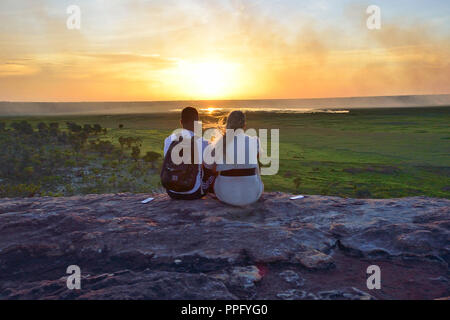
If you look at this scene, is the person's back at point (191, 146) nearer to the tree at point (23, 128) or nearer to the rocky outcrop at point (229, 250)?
the rocky outcrop at point (229, 250)

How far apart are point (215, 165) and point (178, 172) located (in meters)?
0.60

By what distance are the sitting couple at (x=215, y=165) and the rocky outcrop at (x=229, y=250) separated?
0.25 meters

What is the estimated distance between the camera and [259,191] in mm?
5840

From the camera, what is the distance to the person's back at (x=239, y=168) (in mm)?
5469

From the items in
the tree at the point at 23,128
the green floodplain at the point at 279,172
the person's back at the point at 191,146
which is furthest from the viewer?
the tree at the point at 23,128

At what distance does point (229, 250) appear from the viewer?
424cm

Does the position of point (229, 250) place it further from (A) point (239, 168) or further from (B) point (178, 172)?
(B) point (178, 172)

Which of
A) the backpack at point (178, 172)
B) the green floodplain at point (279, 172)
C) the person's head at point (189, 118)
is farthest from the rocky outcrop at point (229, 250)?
the green floodplain at point (279, 172)

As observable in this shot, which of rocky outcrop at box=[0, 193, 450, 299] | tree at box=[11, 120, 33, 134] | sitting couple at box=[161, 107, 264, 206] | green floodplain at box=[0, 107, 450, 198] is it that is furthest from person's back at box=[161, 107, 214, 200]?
tree at box=[11, 120, 33, 134]

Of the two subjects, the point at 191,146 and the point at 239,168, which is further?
the point at 191,146

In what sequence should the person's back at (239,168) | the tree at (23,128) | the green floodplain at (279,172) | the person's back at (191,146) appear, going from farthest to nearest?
the tree at (23,128) → the green floodplain at (279,172) → the person's back at (191,146) → the person's back at (239,168)

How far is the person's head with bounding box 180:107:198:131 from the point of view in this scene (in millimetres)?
5836

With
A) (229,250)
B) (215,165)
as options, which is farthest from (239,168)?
(229,250)

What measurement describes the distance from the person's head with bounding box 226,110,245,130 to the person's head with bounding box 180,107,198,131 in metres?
0.64
